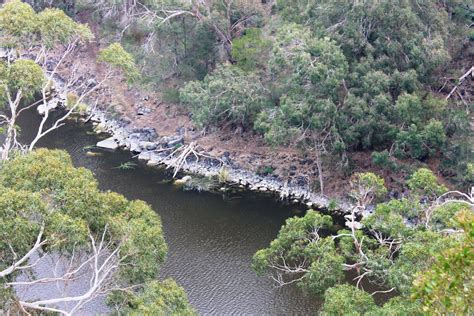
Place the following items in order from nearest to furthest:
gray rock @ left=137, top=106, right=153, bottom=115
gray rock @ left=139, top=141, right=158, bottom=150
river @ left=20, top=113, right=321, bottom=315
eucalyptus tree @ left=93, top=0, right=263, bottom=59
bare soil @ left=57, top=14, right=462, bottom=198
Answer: river @ left=20, top=113, right=321, bottom=315 < bare soil @ left=57, top=14, right=462, bottom=198 < eucalyptus tree @ left=93, top=0, right=263, bottom=59 < gray rock @ left=139, top=141, right=158, bottom=150 < gray rock @ left=137, top=106, right=153, bottom=115

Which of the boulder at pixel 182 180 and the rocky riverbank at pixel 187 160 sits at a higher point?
the rocky riverbank at pixel 187 160

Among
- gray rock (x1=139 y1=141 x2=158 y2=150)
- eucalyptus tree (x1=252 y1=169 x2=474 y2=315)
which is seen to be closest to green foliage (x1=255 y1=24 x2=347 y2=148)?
gray rock (x1=139 y1=141 x2=158 y2=150)

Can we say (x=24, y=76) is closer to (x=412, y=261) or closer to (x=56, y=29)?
(x=56, y=29)

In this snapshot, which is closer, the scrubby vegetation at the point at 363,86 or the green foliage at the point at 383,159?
the scrubby vegetation at the point at 363,86

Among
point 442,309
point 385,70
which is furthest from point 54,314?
point 385,70

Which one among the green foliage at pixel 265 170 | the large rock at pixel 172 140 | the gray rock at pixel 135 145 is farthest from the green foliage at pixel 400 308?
the gray rock at pixel 135 145

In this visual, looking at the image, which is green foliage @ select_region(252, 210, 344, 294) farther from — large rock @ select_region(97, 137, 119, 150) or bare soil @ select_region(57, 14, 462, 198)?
large rock @ select_region(97, 137, 119, 150)

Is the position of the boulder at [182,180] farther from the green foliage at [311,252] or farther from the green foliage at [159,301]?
the green foliage at [159,301]
